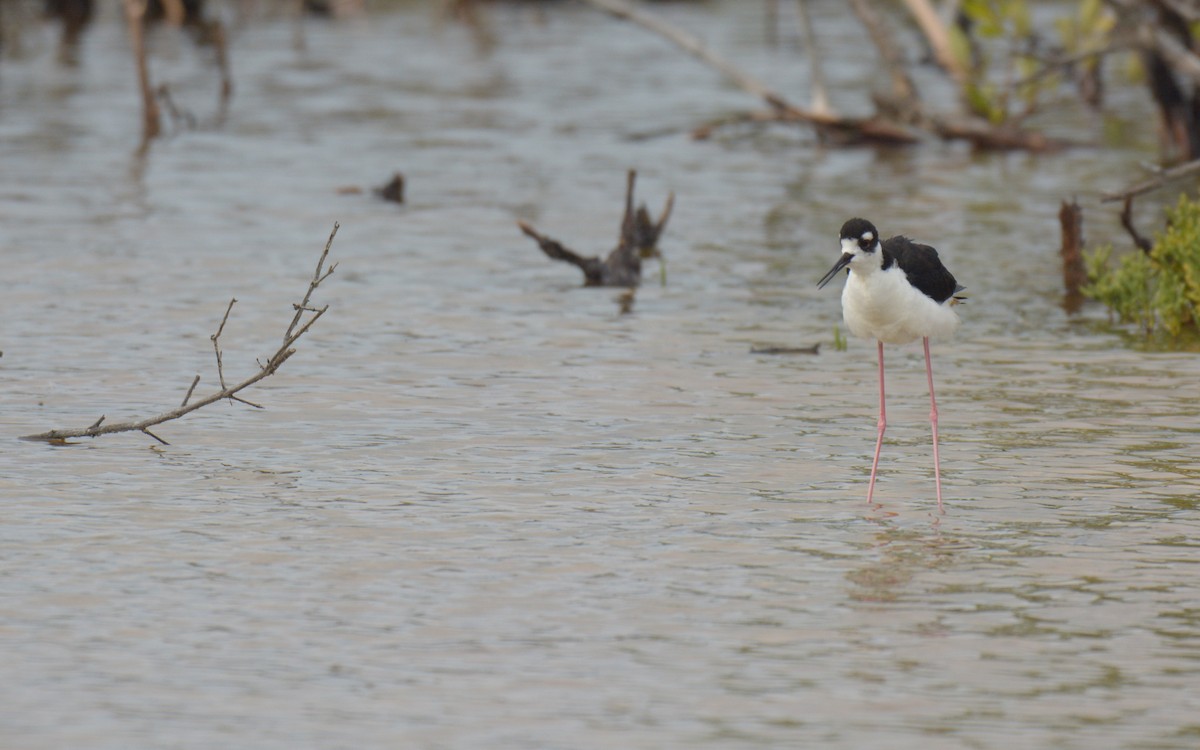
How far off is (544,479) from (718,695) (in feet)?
8.51

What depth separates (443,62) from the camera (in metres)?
29.4

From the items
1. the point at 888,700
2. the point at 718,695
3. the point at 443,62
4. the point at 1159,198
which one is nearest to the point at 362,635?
the point at 718,695

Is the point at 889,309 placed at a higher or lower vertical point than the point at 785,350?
higher

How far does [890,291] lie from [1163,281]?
4.03 metres

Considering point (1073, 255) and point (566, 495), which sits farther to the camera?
point (1073, 255)

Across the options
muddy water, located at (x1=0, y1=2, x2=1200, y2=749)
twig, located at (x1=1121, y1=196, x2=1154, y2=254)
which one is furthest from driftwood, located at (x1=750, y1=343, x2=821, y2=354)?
twig, located at (x1=1121, y1=196, x2=1154, y2=254)

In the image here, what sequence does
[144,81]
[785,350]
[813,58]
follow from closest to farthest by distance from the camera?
[785,350], [813,58], [144,81]

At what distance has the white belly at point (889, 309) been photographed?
7.94m

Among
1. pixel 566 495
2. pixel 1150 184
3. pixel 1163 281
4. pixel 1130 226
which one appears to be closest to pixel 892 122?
pixel 1130 226

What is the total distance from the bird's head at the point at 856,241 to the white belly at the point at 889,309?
0.17 metres

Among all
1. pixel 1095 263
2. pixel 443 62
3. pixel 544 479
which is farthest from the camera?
pixel 443 62

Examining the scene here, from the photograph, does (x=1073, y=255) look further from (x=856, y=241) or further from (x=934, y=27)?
(x=934, y=27)

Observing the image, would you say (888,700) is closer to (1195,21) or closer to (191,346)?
(191,346)

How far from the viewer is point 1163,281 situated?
447 inches
